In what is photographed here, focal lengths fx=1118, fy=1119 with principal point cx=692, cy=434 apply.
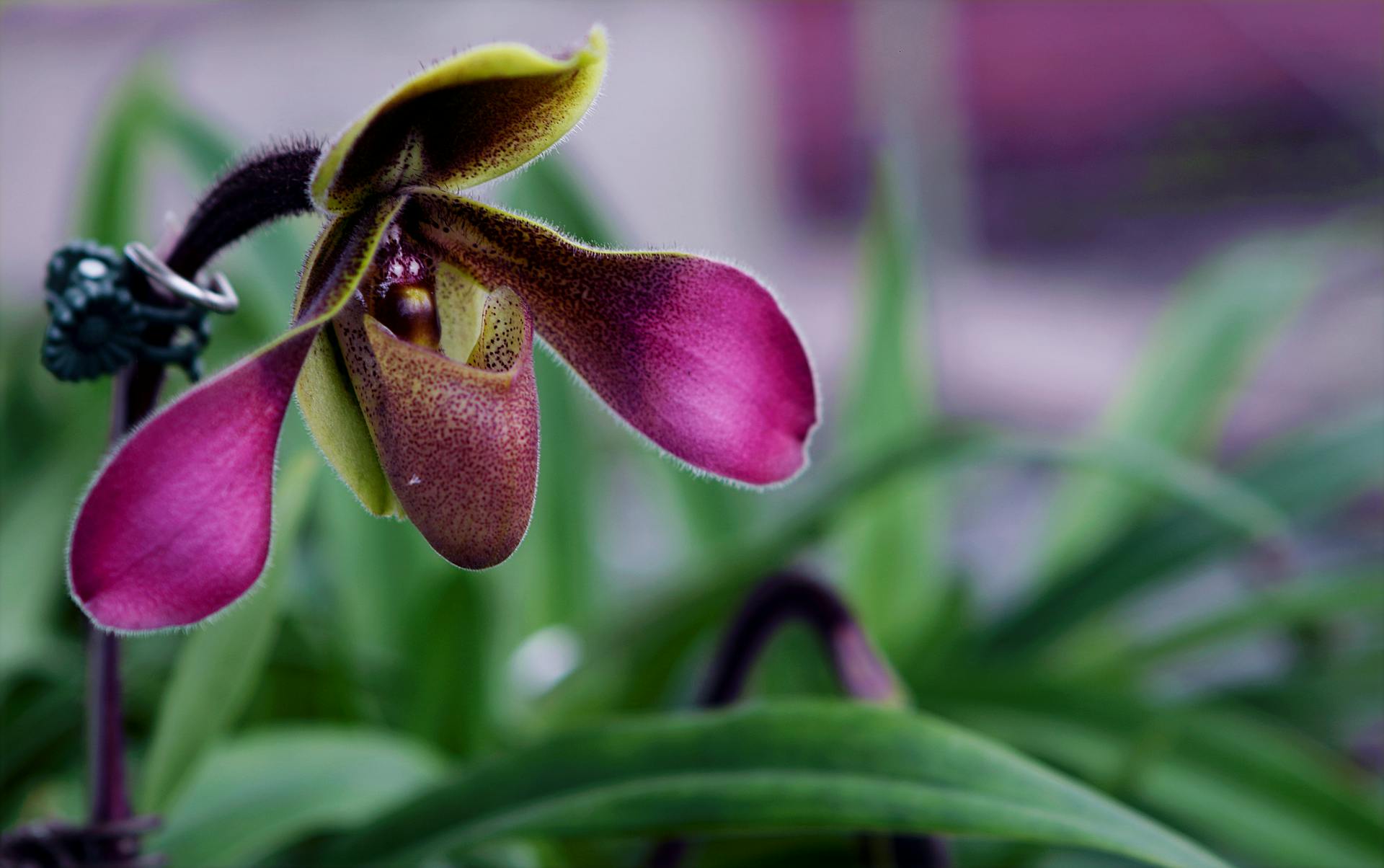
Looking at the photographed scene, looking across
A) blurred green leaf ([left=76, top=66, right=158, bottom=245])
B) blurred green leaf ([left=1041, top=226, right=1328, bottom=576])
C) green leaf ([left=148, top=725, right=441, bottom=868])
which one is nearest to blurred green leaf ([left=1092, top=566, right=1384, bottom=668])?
blurred green leaf ([left=1041, top=226, right=1328, bottom=576])

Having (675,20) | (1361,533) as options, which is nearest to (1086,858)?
Answer: (1361,533)

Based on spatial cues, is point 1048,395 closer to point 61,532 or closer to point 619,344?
point 61,532

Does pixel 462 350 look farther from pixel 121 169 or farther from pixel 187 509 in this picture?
pixel 121 169

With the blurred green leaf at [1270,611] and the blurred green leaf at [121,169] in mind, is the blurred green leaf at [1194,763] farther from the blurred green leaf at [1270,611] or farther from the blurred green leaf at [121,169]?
the blurred green leaf at [121,169]

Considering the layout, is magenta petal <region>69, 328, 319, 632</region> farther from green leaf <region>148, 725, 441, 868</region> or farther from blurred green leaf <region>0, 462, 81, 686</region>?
blurred green leaf <region>0, 462, 81, 686</region>

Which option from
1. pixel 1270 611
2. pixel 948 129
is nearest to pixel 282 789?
pixel 1270 611

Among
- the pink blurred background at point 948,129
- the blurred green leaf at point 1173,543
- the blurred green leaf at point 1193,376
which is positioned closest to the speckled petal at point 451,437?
the blurred green leaf at point 1173,543
